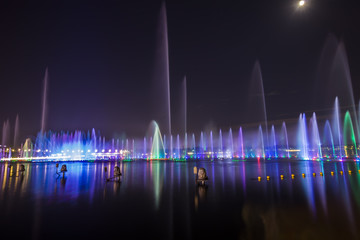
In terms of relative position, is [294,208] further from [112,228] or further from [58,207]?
[58,207]

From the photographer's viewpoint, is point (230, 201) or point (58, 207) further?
point (230, 201)

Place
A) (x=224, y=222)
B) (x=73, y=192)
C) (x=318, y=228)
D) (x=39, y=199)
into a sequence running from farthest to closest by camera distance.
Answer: (x=73, y=192)
(x=39, y=199)
(x=224, y=222)
(x=318, y=228)

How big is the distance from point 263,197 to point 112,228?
816 centimetres

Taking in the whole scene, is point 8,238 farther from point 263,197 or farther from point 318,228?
point 263,197

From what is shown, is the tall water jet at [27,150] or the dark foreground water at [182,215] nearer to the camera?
the dark foreground water at [182,215]

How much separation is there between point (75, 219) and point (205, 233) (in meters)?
5.07

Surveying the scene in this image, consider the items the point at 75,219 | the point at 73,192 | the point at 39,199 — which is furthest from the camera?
the point at 73,192

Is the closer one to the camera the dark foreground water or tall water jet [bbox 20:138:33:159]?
the dark foreground water

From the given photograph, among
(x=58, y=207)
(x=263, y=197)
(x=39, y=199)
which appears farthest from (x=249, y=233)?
(x=39, y=199)

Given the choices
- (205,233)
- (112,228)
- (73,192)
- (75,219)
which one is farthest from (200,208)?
(73,192)

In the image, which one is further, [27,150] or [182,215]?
[27,150]

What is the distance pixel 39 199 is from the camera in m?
11.5

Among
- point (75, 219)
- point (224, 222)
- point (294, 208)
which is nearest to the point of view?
point (224, 222)

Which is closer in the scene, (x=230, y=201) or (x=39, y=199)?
(x=230, y=201)
